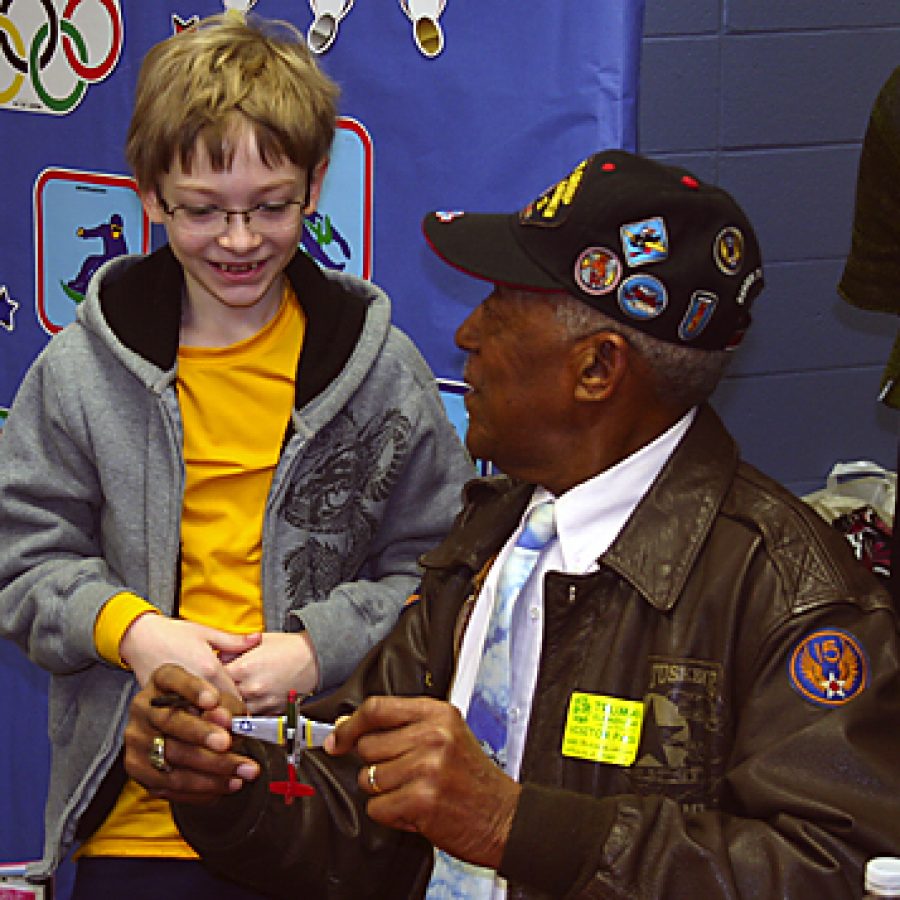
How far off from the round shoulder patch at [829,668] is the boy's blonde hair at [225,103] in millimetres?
1059

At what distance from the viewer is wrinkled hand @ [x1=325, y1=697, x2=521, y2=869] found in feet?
5.98

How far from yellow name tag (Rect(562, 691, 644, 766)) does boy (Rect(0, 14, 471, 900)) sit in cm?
54

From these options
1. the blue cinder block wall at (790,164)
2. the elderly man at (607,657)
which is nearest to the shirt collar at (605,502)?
the elderly man at (607,657)

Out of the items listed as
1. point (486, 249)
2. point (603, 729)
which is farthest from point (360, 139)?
point (603, 729)

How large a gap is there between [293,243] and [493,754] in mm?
844

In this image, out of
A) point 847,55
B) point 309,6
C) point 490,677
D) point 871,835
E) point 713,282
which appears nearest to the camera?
point 871,835

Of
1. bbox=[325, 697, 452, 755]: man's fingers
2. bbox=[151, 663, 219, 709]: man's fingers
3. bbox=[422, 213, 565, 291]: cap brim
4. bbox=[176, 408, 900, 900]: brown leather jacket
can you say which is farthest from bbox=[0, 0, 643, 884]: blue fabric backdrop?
bbox=[325, 697, 452, 755]: man's fingers

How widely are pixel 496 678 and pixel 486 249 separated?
56cm

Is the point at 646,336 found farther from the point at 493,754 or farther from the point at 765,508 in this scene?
the point at 493,754

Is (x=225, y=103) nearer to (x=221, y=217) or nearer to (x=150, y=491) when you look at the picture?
(x=221, y=217)

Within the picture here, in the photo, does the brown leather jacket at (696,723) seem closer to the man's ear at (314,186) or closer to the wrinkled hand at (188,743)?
the wrinkled hand at (188,743)

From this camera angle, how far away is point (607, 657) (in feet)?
6.61

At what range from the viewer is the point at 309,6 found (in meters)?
2.87

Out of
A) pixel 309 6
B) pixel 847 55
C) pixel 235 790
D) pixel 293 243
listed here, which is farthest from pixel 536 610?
pixel 847 55
